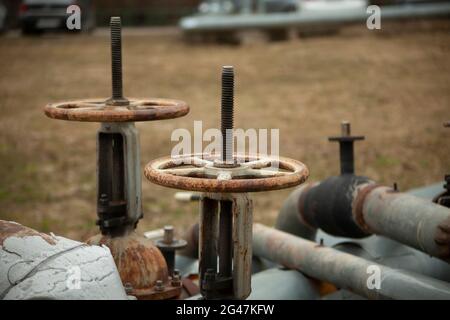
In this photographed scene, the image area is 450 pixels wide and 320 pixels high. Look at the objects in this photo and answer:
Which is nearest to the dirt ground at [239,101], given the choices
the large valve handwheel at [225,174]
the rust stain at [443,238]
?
the large valve handwheel at [225,174]

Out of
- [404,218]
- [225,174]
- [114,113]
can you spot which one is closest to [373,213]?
[404,218]

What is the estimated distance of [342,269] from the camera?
9.53ft

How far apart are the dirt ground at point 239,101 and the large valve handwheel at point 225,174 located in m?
0.94

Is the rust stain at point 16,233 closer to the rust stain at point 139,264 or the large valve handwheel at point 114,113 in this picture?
the large valve handwheel at point 114,113

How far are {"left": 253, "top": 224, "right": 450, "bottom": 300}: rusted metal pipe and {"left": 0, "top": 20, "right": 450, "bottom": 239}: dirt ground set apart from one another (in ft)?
2.71

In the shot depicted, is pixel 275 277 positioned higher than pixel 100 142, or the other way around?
pixel 100 142

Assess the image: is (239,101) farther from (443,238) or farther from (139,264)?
(443,238)

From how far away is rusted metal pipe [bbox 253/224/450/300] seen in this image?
259 cm

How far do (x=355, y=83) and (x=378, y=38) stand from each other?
3571mm

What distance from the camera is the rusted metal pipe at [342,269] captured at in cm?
259

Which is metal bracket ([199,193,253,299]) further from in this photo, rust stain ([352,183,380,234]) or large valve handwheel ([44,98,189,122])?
rust stain ([352,183,380,234])

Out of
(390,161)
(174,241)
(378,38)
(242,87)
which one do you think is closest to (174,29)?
(378,38)
